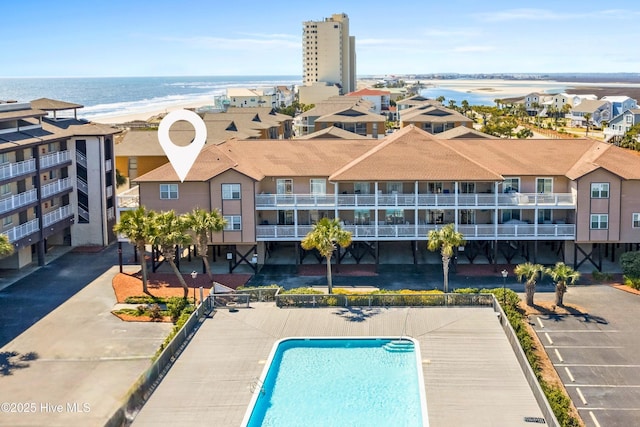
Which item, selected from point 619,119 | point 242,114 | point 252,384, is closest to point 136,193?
point 252,384

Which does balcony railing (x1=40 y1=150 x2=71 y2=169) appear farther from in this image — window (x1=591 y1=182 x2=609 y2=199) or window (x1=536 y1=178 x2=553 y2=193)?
window (x1=591 y1=182 x2=609 y2=199)

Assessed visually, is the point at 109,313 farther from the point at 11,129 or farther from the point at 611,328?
the point at 611,328

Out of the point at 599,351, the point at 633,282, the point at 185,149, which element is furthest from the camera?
the point at 185,149

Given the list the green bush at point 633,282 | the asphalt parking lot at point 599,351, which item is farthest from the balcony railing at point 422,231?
the asphalt parking lot at point 599,351

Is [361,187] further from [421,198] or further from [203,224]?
[203,224]

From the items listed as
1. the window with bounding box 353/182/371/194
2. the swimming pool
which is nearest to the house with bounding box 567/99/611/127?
the window with bounding box 353/182/371/194

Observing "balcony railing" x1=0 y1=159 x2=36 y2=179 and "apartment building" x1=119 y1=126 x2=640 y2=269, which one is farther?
"apartment building" x1=119 y1=126 x2=640 y2=269

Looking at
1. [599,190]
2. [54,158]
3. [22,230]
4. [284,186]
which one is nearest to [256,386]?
[284,186]
